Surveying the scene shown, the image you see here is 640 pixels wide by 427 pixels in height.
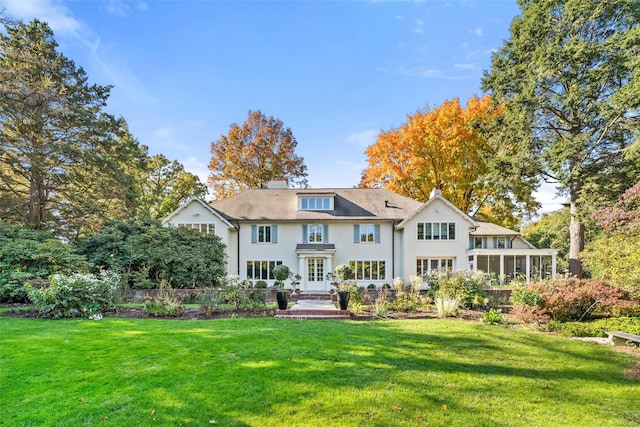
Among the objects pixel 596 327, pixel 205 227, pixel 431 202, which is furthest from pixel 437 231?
pixel 205 227

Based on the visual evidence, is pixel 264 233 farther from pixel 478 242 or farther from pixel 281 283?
pixel 478 242

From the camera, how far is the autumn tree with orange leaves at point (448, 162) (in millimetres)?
25234

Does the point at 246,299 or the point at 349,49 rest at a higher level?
the point at 349,49

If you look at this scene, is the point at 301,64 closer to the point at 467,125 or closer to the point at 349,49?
the point at 349,49

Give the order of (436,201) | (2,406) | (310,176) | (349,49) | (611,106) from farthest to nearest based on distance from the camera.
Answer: (310,176), (436,201), (611,106), (349,49), (2,406)

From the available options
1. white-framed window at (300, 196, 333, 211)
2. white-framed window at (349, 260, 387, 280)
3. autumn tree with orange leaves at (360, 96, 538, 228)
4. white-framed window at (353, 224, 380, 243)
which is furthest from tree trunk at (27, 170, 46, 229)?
autumn tree with orange leaves at (360, 96, 538, 228)

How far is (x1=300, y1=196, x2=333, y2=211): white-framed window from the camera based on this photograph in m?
21.7

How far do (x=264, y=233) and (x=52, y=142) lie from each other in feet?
44.3

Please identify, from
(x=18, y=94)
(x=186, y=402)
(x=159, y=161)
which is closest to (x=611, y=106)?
(x=186, y=402)

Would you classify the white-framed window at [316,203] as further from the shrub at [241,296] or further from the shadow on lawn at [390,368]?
the shadow on lawn at [390,368]

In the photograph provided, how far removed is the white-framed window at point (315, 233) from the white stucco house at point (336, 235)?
7 centimetres

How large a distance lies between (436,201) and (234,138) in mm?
21831

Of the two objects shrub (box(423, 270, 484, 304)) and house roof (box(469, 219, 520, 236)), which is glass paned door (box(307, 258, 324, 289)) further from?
A: house roof (box(469, 219, 520, 236))

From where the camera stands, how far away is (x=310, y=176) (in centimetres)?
3359
